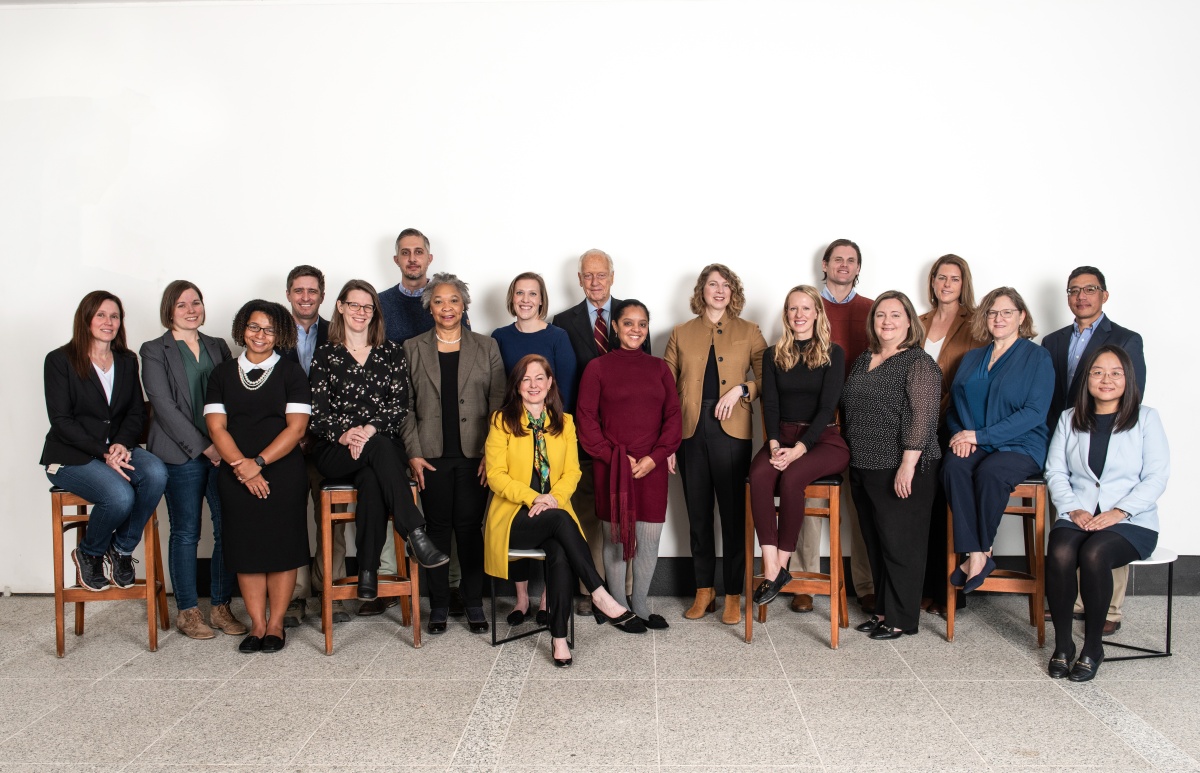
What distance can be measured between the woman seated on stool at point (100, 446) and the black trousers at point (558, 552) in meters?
1.70

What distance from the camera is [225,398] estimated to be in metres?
3.64

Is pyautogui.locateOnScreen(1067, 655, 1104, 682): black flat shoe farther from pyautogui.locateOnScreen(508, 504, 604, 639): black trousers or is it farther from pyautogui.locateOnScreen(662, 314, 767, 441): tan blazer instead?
pyautogui.locateOnScreen(508, 504, 604, 639): black trousers

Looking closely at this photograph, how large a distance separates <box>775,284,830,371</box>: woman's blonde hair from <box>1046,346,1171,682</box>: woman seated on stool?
1055mm

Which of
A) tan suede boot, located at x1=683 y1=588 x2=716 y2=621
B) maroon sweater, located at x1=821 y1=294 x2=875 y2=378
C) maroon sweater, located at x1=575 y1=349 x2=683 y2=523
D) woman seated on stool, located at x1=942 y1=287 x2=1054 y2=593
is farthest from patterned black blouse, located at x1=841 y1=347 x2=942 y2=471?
tan suede boot, located at x1=683 y1=588 x2=716 y2=621

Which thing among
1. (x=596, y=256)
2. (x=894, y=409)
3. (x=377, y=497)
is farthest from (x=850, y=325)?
(x=377, y=497)

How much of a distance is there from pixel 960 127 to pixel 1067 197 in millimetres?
673

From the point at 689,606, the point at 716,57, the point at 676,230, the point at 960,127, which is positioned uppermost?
the point at 716,57

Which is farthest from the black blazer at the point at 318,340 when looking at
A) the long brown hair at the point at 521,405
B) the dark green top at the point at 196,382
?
the long brown hair at the point at 521,405

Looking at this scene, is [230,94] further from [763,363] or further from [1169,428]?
[1169,428]

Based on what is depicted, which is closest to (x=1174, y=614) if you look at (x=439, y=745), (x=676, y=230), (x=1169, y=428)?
(x=1169, y=428)

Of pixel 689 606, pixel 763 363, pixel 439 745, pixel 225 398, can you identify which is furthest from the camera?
pixel 689 606

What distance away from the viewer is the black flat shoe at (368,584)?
11.5 feet

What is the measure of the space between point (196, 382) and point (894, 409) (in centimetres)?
319

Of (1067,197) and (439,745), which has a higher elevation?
(1067,197)
